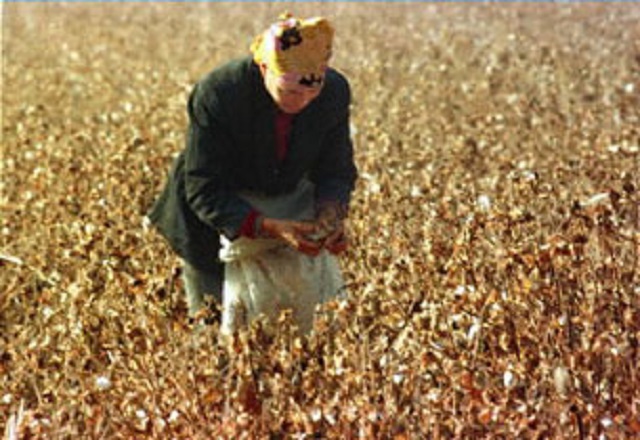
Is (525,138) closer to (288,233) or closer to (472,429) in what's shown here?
(288,233)

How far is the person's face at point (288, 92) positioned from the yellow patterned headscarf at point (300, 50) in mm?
20

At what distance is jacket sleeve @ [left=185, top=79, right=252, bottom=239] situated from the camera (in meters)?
3.29

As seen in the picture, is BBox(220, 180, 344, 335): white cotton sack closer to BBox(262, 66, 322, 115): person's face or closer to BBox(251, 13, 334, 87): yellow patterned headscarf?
BBox(262, 66, 322, 115): person's face

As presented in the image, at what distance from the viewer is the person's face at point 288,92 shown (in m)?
3.13

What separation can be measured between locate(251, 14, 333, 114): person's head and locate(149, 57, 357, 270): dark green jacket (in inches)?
5.6

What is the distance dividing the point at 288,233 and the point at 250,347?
36 cm

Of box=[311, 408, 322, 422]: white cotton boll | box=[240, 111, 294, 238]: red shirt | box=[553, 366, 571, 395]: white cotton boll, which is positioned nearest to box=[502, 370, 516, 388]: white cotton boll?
box=[553, 366, 571, 395]: white cotton boll

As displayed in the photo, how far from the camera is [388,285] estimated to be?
329cm

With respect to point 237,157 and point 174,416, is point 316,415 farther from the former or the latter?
point 237,157

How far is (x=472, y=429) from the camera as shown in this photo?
2670 millimetres

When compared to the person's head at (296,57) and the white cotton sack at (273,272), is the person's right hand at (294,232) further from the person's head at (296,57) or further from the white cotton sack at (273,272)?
the person's head at (296,57)

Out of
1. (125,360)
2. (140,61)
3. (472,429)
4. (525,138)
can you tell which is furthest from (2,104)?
(472,429)

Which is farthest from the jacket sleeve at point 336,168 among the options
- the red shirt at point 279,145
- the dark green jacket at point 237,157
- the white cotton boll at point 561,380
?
the white cotton boll at point 561,380

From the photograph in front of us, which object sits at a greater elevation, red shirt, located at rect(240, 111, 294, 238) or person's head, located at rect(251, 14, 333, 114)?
person's head, located at rect(251, 14, 333, 114)
